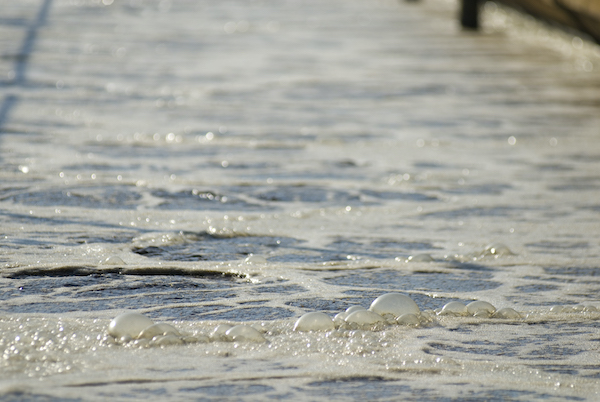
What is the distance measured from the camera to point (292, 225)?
9.28 ft

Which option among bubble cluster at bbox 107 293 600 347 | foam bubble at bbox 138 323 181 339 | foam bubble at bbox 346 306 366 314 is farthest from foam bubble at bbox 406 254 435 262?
foam bubble at bbox 138 323 181 339

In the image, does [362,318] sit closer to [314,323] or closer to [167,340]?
[314,323]

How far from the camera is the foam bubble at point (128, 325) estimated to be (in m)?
1.79

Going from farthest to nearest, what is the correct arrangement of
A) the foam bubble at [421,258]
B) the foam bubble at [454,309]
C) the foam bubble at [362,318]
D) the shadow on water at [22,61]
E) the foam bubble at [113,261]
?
the shadow on water at [22,61], the foam bubble at [421,258], the foam bubble at [113,261], the foam bubble at [454,309], the foam bubble at [362,318]

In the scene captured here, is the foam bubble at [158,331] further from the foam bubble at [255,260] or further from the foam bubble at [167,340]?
the foam bubble at [255,260]

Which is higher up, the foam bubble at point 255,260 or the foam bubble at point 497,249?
the foam bubble at point 255,260

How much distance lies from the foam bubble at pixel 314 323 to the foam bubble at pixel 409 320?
0.54 ft

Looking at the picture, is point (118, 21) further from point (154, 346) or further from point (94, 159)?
point (154, 346)

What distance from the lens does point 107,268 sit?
7.48 ft

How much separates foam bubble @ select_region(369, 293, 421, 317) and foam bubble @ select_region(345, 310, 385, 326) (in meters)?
0.04

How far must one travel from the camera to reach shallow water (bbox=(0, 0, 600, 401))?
1695 mm

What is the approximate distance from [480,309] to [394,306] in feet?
0.72

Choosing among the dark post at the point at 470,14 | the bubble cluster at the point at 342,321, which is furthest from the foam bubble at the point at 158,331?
the dark post at the point at 470,14

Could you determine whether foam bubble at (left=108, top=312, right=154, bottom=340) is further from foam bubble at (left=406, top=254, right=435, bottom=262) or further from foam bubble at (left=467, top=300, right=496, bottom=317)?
foam bubble at (left=406, top=254, right=435, bottom=262)
